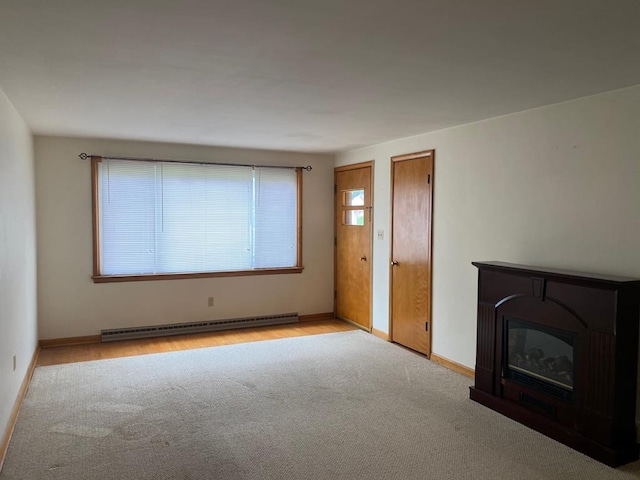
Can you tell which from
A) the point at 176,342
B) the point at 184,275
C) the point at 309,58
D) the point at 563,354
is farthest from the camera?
the point at 184,275

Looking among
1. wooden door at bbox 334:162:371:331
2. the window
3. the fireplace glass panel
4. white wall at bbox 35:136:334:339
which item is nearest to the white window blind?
the window

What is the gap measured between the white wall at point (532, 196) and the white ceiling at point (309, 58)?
0.21 metres

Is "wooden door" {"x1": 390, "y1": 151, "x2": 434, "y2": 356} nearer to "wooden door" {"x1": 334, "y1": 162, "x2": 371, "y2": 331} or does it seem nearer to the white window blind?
"wooden door" {"x1": 334, "y1": 162, "x2": 371, "y2": 331}

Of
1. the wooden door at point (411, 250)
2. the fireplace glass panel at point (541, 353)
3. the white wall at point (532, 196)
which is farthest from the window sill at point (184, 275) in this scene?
the fireplace glass panel at point (541, 353)

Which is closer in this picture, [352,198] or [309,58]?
[309,58]

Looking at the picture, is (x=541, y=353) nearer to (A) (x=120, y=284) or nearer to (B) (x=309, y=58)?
(B) (x=309, y=58)

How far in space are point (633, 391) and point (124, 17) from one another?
3398mm

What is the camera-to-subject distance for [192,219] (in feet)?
18.9

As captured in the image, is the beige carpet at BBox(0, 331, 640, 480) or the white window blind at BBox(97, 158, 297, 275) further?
the white window blind at BBox(97, 158, 297, 275)

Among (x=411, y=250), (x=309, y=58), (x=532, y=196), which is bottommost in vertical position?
(x=411, y=250)

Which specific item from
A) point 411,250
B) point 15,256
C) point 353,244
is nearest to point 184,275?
point 353,244

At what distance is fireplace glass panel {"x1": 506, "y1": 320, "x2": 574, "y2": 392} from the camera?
10.2ft

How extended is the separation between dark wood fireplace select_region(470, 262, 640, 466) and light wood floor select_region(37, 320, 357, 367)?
2618mm

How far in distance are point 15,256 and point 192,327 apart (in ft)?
8.28
